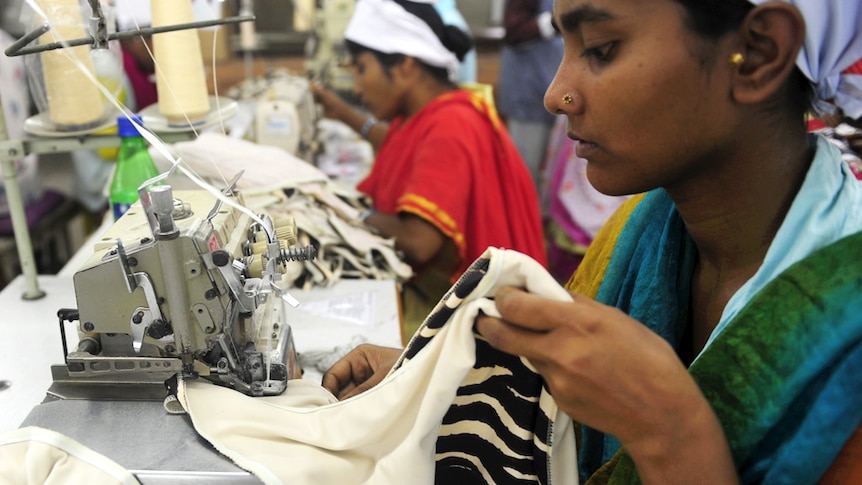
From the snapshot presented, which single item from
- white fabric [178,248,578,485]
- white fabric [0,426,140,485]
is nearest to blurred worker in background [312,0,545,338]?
white fabric [178,248,578,485]

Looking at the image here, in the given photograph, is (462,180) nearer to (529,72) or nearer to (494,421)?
(494,421)

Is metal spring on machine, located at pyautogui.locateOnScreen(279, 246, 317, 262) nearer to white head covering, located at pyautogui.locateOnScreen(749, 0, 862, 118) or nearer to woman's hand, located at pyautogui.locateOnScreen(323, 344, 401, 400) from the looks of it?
woman's hand, located at pyautogui.locateOnScreen(323, 344, 401, 400)

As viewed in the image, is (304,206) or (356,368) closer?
(356,368)

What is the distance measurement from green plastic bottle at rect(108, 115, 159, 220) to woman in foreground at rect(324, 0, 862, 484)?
1113 millimetres

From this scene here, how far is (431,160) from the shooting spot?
218 cm

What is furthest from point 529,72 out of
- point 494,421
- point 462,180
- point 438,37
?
point 494,421

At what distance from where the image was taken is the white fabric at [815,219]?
0.80m

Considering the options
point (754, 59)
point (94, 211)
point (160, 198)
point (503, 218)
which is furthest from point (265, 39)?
point (754, 59)

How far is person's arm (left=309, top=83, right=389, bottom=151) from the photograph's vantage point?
2.96 m

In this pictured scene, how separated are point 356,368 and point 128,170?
2.70ft

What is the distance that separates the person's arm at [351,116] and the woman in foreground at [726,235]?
213 cm

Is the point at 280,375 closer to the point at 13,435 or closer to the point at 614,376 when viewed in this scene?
the point at 13,435

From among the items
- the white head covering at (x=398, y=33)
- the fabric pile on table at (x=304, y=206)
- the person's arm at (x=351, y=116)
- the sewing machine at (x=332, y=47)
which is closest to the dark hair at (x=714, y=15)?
the fabric pile on table at (x=304, y=206)

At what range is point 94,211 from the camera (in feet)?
11.5
